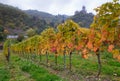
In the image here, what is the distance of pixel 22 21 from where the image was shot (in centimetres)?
17825

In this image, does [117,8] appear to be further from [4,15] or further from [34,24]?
[4,15]

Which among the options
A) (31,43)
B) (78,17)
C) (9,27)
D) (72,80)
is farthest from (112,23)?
(9,27)

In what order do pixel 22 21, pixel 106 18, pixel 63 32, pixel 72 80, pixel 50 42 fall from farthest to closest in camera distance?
1. pixel 22 21
2. pixel 50 42
3. pixel 63 32
4. pixel 72 80
5. pixel 106 18

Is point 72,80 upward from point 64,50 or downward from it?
downward

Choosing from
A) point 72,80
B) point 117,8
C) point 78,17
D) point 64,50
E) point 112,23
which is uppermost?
point 78,17

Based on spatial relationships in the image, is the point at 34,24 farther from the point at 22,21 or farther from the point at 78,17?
the point at 78,17

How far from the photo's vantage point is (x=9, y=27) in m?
164

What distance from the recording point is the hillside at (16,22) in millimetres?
161625

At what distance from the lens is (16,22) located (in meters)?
173

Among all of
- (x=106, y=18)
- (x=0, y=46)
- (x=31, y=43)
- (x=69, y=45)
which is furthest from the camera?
(x=0, y=46)

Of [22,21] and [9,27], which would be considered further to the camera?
[22,21]

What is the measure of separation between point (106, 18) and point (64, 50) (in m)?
12.8

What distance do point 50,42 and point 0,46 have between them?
228 ft

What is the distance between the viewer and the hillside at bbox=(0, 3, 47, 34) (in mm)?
161625
